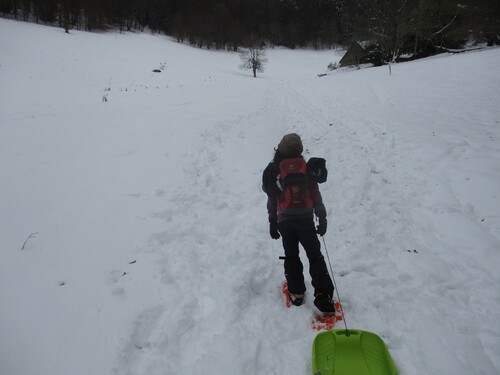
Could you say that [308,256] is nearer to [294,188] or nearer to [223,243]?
[294,188]

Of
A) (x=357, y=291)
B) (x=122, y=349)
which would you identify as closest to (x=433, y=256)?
(x=357, y=291)

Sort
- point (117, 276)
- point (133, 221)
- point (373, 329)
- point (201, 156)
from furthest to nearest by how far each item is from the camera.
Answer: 1. point (201, 156)
2. point (133, 221)
3. point (117, 276)
4. point (373, 329)

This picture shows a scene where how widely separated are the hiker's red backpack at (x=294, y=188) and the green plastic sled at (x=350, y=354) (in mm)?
1302

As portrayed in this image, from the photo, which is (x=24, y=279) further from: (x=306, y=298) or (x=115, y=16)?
(x=115, y=16)

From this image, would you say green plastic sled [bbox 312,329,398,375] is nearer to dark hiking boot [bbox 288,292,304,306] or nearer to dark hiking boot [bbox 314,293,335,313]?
dark hiking boot [bbox 314,293,335,313]

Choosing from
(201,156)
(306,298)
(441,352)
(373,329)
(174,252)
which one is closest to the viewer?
(441,352)

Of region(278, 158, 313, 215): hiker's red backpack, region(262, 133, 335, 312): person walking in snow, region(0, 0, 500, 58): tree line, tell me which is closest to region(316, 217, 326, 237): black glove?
region(262, 133, 335, 312): person walking in snow

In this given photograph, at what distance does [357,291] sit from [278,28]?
83.7 metres

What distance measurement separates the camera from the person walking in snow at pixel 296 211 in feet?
10.8

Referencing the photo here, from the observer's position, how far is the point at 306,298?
3.79m

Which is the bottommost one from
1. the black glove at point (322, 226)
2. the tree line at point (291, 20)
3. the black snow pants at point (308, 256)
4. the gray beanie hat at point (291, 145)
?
the black snow pants at point (308, 256)

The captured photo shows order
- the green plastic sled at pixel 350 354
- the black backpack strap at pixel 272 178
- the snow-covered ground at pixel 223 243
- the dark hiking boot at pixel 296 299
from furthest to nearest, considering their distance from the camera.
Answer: the dark hiking boot at pixel 296 299
the black backpack strap at pixel 272 178
the snow-covered ground at pixel 223 243
the green plastic sled at pixel 350 354

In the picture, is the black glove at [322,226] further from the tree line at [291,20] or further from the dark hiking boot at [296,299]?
the tree line at [291,20]

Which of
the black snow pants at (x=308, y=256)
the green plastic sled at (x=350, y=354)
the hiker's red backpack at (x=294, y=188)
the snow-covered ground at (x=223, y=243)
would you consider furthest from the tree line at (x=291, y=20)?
the green plastic sled at (x=350, y=354)
